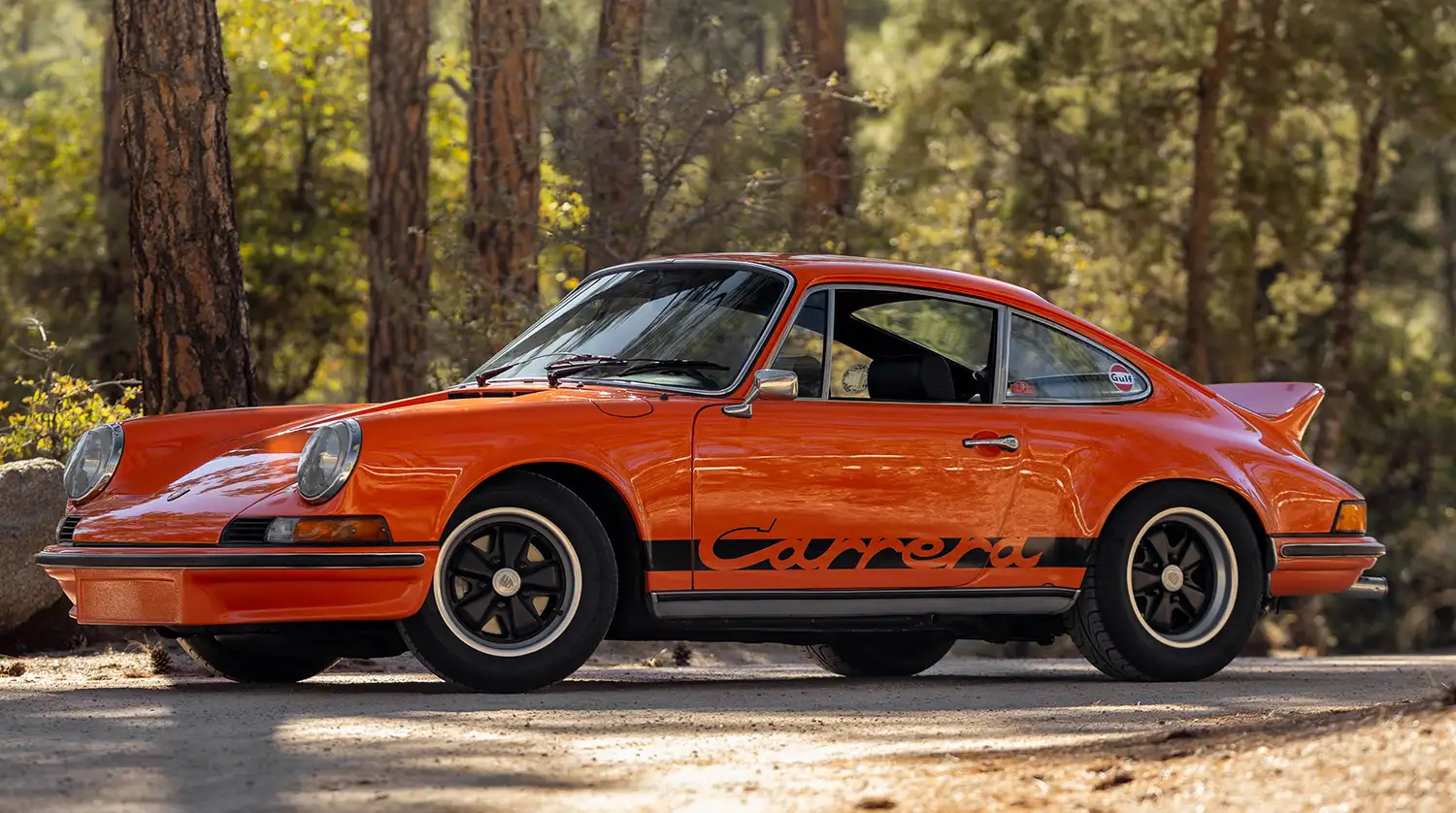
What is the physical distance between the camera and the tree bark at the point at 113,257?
23.5 m

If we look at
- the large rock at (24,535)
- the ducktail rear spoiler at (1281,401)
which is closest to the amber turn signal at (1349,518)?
the ducktail rear spoiler at (1281,401)

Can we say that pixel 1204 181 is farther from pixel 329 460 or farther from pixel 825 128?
pixel 329 460

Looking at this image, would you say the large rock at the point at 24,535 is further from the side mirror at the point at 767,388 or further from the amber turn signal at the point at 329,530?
the side mirror at the point at 767,388

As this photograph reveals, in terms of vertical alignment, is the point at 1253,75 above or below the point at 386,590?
above

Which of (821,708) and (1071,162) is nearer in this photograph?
(821,708)

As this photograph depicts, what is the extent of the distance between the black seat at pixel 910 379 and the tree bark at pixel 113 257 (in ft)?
53.1

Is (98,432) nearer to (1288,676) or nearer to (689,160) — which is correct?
(1288,676)

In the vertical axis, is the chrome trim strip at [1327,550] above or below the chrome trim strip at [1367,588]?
above

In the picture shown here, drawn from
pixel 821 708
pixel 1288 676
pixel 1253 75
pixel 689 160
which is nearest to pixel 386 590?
pixel 821 708

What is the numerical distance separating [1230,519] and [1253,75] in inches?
760

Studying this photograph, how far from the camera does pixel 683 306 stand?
26.9 ft

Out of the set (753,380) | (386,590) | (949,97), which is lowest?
(386,590)

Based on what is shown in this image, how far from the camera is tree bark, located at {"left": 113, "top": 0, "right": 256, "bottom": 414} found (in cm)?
1098

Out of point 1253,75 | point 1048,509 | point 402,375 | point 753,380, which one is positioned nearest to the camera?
A: point 753,380
